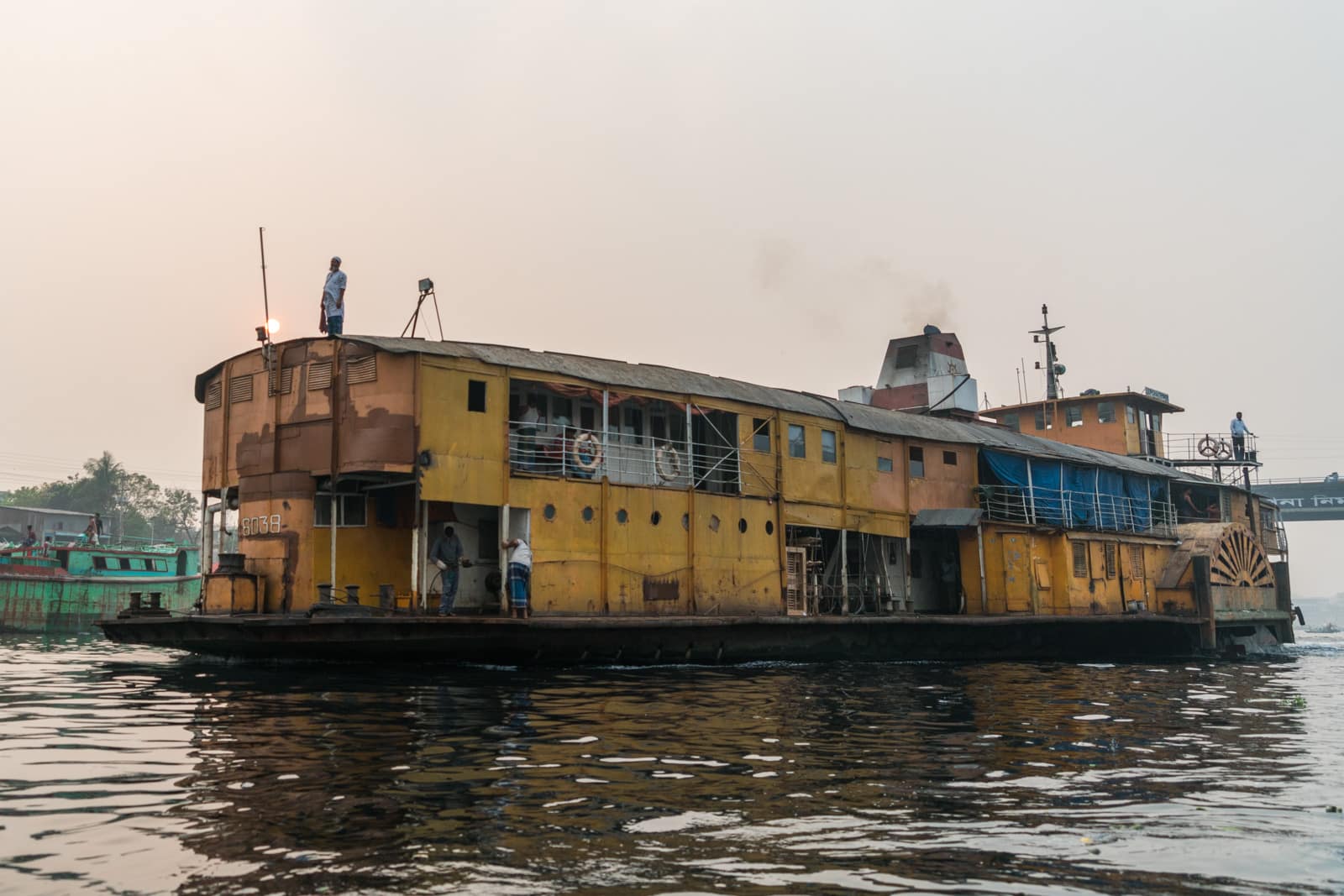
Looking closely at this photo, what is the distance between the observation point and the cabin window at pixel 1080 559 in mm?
27719

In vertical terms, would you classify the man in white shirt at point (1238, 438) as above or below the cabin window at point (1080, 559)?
above

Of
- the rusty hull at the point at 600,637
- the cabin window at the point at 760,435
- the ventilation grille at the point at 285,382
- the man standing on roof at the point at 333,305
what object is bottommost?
the rusty hull at the point at 600,637

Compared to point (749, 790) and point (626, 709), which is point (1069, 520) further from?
point (749, 790)

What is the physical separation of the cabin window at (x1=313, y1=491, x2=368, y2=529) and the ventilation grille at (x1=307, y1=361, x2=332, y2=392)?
180 centimetres

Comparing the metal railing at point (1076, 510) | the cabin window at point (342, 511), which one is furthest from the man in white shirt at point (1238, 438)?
the cabin window at point (342, 511)

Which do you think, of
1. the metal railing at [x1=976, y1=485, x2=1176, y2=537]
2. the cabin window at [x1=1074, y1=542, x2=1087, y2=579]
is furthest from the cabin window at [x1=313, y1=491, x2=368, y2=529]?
the cabin window at [x1=1074, y1=542, x2=1087, y2=579]

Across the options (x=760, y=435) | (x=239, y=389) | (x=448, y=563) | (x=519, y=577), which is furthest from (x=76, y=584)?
(x=519, y=577)

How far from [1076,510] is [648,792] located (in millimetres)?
25734

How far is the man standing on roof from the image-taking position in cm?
1861

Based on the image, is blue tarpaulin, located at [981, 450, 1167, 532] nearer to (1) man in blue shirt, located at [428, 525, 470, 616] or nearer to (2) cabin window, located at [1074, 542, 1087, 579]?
(2) cabin window, located at [1074, 542, 1087, 579]

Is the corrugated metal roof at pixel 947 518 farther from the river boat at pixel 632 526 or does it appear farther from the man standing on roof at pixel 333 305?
the man standing on roof at pixel 333 305

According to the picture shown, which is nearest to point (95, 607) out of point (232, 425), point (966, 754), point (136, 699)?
point (232, 425)

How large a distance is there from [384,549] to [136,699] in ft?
20.4

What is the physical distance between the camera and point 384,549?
18766 mm
